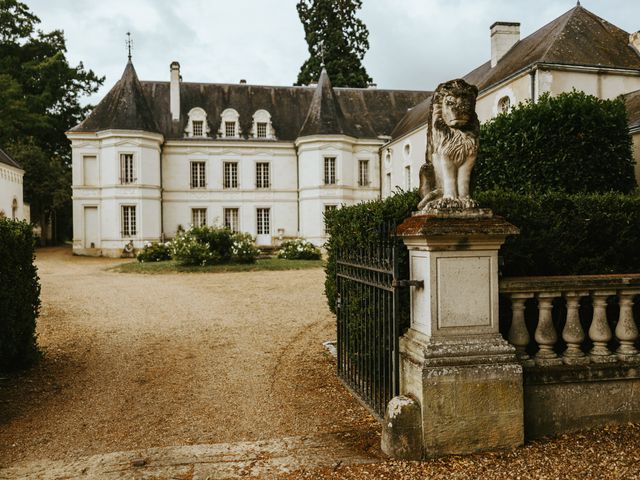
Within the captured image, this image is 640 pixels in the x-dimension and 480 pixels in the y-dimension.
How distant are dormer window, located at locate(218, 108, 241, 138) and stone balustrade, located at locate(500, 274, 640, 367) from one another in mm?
27311

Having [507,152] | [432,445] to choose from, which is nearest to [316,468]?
[432,445]

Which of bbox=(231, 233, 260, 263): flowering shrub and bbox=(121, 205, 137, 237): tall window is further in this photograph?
bbox=(121, 205, 137, 237): tall window

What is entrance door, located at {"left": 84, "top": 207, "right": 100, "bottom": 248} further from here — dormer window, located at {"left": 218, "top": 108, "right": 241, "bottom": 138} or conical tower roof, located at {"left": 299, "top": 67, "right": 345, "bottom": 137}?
conical tower roof, located at {"left": 299, "top": 67, "right": 345, "bottom": 137}

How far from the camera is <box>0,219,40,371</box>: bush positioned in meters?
5.19

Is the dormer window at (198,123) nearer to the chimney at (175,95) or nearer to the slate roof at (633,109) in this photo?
the chimney at (175,95)

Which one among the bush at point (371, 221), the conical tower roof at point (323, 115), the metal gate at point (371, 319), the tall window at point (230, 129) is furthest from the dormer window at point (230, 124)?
the metal gate at point (371, 319)

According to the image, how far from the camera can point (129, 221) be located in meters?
27.2

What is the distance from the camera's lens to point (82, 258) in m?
25.3

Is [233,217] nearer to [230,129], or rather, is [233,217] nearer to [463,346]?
[230,129]

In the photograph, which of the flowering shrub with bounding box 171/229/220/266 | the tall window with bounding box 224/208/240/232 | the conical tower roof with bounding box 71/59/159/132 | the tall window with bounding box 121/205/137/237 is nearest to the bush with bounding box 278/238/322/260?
the flowering shrub with bounding box 171/229/220/266

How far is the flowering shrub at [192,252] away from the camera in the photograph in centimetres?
1791

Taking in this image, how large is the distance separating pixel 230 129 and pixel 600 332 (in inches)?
1095

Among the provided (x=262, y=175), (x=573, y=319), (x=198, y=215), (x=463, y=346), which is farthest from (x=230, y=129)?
(x=463, y=346)

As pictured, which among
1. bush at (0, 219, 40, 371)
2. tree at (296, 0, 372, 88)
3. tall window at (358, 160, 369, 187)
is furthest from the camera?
tree at (296, 0, 372, 88)
